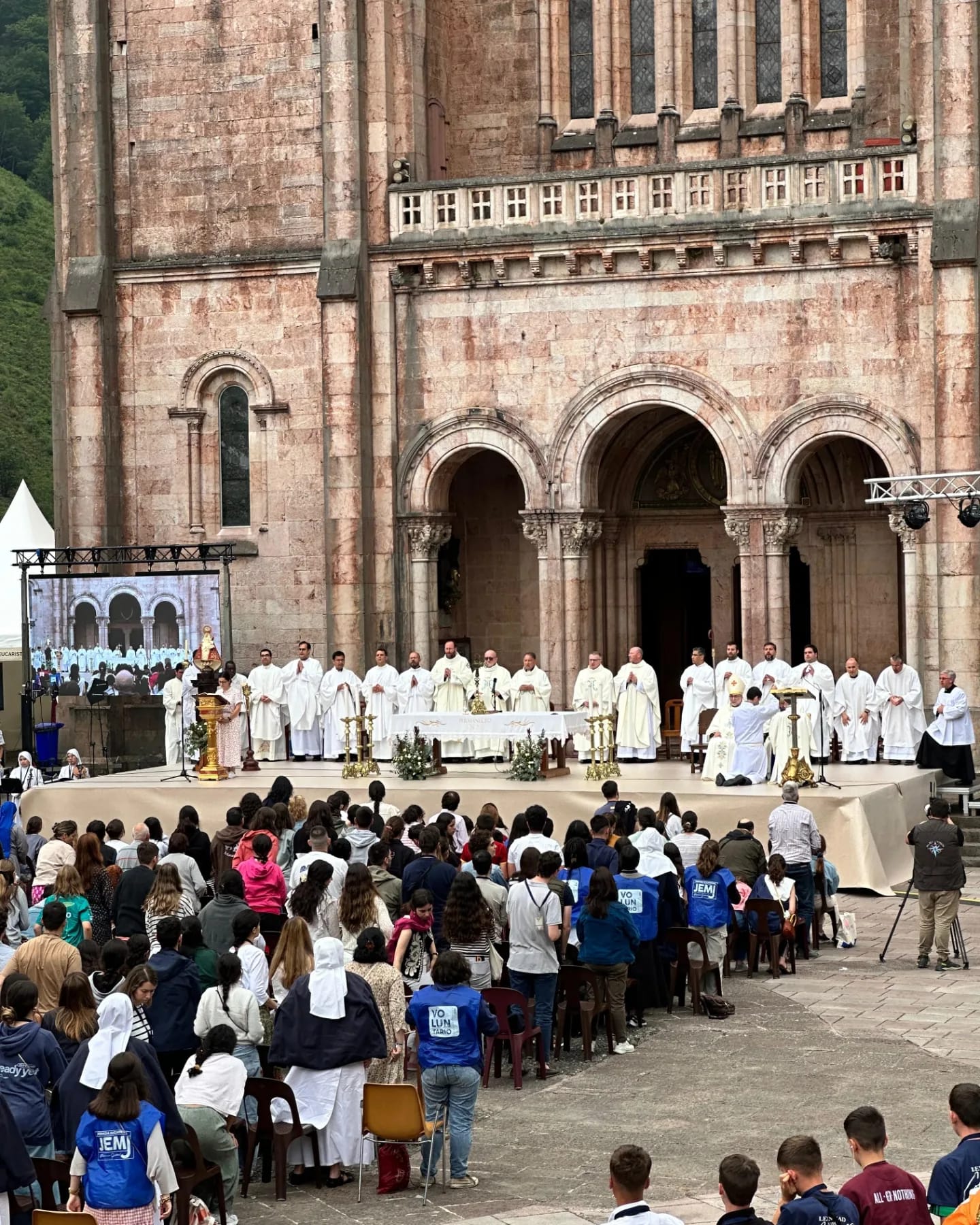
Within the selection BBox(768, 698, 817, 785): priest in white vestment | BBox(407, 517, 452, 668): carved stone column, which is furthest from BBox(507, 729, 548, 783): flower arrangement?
BBox(407, 517, 452, 668): carved stone column

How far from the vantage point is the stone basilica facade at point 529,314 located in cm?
3039

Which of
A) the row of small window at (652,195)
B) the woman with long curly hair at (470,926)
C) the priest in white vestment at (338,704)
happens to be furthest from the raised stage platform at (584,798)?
the woman with long curly hair at (470,926)

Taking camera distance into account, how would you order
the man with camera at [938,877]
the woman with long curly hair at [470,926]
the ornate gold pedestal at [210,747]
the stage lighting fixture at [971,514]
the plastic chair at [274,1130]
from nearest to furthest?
1. the plastic chair at [274,1130]
2. the woman with long curly hair at [470,926]
3. the man with camera at [938,877]
4. the stage lighting fixture at [971,514]
5. the ornate gold pedestal at [210,747]

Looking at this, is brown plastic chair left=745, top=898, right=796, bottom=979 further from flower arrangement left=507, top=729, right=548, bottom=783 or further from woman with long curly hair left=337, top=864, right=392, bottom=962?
flower arrangement left=507, top=729, right=548, bottom=783

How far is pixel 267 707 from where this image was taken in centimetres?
3150

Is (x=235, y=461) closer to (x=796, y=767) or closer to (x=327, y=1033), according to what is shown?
(x=796, y=767)

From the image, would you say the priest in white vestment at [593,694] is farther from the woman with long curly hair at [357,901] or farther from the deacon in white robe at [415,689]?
the woman with long curly hair at [357,901]

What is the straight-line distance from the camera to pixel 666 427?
113ft

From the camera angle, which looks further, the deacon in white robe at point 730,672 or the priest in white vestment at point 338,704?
the priest in white vestment at point 338,704

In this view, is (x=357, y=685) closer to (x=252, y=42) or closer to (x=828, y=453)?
(x=828, y=453)

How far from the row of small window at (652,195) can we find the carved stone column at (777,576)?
4.60m

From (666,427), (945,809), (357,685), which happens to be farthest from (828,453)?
(945,809)

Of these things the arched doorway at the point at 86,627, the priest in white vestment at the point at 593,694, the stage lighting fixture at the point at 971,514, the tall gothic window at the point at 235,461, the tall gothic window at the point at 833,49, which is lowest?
the priest in white vestment at the point at 593,694

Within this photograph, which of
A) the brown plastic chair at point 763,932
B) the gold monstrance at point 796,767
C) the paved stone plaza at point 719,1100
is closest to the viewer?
the paved stone plaza at point 719,1100
